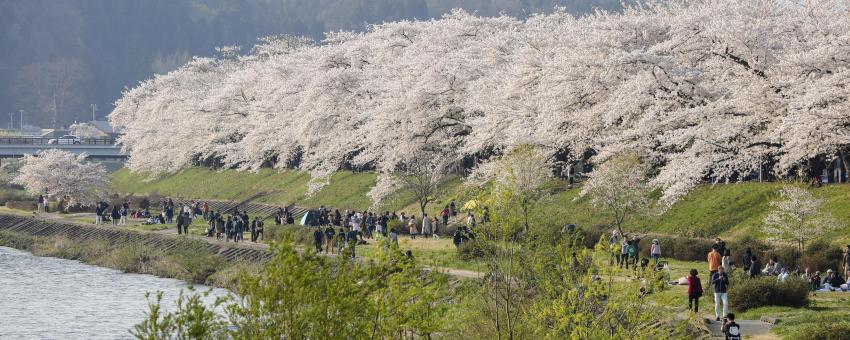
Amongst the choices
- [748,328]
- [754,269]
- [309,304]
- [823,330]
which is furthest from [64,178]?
[309,304]

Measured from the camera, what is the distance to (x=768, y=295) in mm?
29141

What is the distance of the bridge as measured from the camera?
361ft

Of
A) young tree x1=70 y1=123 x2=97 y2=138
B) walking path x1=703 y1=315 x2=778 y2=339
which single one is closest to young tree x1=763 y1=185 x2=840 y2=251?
walking path x1=703 y1=315 x2=778 y2=339

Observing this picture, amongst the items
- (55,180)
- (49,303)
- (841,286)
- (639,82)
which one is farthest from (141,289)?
(55,180)

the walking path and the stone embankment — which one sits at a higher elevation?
the stone embankment

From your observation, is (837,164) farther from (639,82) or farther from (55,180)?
(55,180)

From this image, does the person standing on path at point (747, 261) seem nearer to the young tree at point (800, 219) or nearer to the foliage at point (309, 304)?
the young tree at point (800, 219)

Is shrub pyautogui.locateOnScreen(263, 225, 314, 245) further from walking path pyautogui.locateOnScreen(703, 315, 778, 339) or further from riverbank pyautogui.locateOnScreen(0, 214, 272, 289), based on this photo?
walking path pyautogui.locateOnScreen(703, 315, 778, 339)

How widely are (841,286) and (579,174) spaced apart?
23.0 metres

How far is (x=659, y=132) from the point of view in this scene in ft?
150

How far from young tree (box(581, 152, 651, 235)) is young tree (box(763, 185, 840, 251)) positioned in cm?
569

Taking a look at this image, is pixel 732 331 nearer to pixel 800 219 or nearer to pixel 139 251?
pixel 800 219

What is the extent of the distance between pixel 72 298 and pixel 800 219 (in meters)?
27.7

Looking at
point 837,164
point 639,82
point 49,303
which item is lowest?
point 49,303
